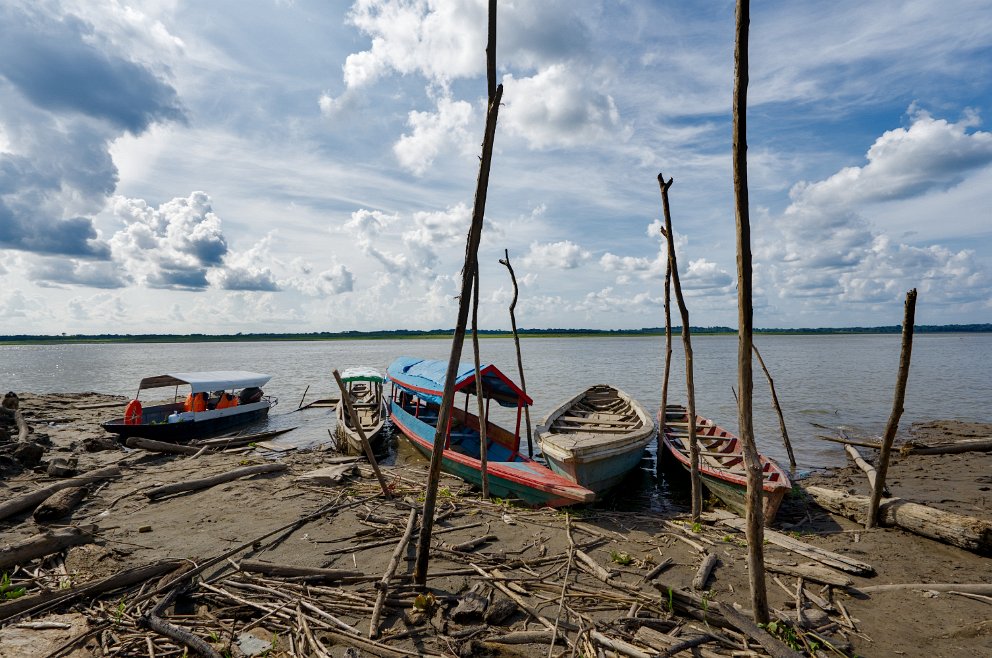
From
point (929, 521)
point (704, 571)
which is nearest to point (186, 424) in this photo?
point (704, 571)

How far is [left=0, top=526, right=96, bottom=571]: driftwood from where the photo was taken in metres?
6.62

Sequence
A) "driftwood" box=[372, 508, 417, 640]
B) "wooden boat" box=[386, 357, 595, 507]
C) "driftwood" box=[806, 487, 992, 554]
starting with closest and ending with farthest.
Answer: "driftwood" box=[372, 508, 417, 640], "driftwood" box=[806, 487, 992, 554], "wooden boat" box=[386, 357, 595, 507]

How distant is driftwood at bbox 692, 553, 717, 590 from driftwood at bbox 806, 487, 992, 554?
407 cm

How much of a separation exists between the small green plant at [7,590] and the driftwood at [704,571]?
27.5ft

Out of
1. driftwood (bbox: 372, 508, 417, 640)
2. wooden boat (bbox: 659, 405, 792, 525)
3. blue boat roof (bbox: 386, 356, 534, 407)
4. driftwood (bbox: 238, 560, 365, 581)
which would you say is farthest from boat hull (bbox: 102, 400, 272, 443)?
wooden boat (bbox: 659, 405, 792, 525)

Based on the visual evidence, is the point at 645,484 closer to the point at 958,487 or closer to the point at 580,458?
the point at 580,458

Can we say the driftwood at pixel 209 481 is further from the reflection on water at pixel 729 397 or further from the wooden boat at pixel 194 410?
the wooden boat at pixel 194 410

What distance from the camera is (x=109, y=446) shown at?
53.4ft

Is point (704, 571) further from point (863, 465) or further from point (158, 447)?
point (158, 447)

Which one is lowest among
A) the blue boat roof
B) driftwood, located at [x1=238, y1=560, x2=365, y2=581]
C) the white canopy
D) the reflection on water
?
the reflection on water

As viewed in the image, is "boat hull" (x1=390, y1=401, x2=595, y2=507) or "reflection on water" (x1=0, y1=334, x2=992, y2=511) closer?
"boat hull" (x1=390, y1=401, x2=595, y2=507)

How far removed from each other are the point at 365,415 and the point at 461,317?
1529 cm

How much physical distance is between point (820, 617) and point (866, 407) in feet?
80.9

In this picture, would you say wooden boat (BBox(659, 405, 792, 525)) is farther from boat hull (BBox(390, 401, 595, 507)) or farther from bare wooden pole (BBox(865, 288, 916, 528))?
boat hull (BBox(390, 401, 595, 507))
